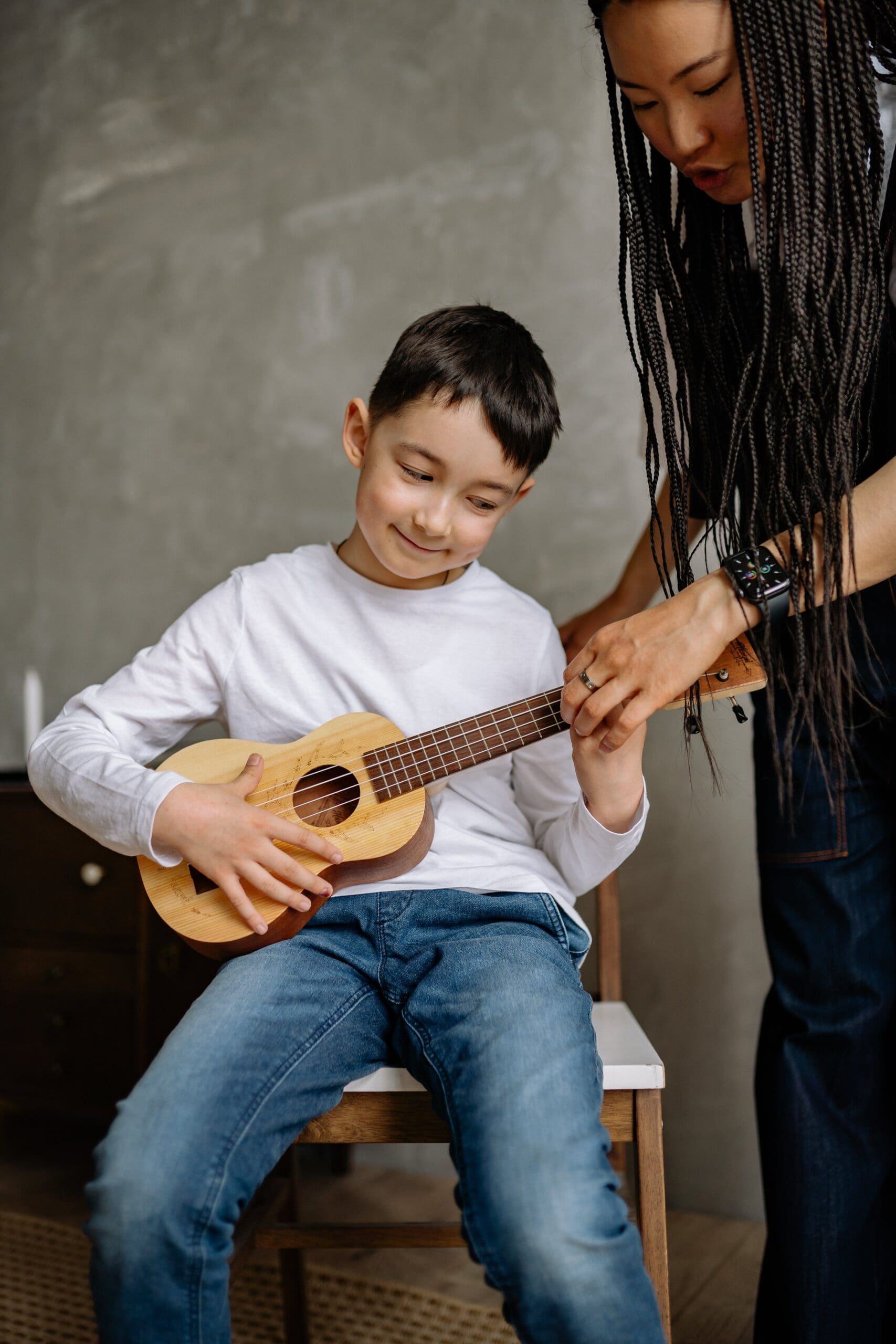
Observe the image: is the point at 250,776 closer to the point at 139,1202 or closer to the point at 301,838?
the point at 301,838

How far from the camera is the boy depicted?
0.75 m

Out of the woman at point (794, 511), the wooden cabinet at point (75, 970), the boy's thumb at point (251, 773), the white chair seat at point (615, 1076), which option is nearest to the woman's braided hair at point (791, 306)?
the woman at point (794, 511)

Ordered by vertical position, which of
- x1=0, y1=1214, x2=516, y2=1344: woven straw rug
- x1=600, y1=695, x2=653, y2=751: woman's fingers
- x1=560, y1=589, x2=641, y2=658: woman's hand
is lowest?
x1=0, y1=1214, x2=516, y2=1344: woven straw rug

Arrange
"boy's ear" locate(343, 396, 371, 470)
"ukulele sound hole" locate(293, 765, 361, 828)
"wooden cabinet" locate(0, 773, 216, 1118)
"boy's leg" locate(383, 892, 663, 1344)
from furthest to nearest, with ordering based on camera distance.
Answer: "wooden cabinet" locate(0, 773, 216, 1118), "boy's ear" locate(343, 396, 371, 470), "ukulele sound hole" locate(293, 765, 361, 828), "boy's leg" locate(383, 892, 663, 1344)

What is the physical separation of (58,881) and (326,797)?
2.54 feet

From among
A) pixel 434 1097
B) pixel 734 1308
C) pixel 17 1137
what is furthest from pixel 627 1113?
pixel 17 1137

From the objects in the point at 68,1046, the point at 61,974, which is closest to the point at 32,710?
the point at 61,974

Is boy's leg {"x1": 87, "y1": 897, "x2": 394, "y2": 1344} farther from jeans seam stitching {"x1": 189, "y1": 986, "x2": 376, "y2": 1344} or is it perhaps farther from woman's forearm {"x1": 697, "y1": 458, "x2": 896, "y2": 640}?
woman's forearm {"x1": 697, "y1": 458, "x2": 896, "y2": 640}

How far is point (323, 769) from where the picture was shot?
3.43 feet

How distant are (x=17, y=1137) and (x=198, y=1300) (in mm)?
1499

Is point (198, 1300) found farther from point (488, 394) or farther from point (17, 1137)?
point (17, 1137)

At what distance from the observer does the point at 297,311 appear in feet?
6.31

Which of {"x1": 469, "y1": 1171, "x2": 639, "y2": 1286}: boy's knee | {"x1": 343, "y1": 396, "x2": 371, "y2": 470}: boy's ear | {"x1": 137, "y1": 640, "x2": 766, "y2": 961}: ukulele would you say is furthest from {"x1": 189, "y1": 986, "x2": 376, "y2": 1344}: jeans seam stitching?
{"x1": 343, "y1": 396, "x2": 371, "y2": 470}: boy's ear

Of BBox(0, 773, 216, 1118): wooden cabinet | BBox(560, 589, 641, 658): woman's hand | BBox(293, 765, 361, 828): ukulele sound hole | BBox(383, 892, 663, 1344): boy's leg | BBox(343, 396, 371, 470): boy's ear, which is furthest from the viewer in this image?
BBox(0, 773, 216, 1118): wooden cabinet
